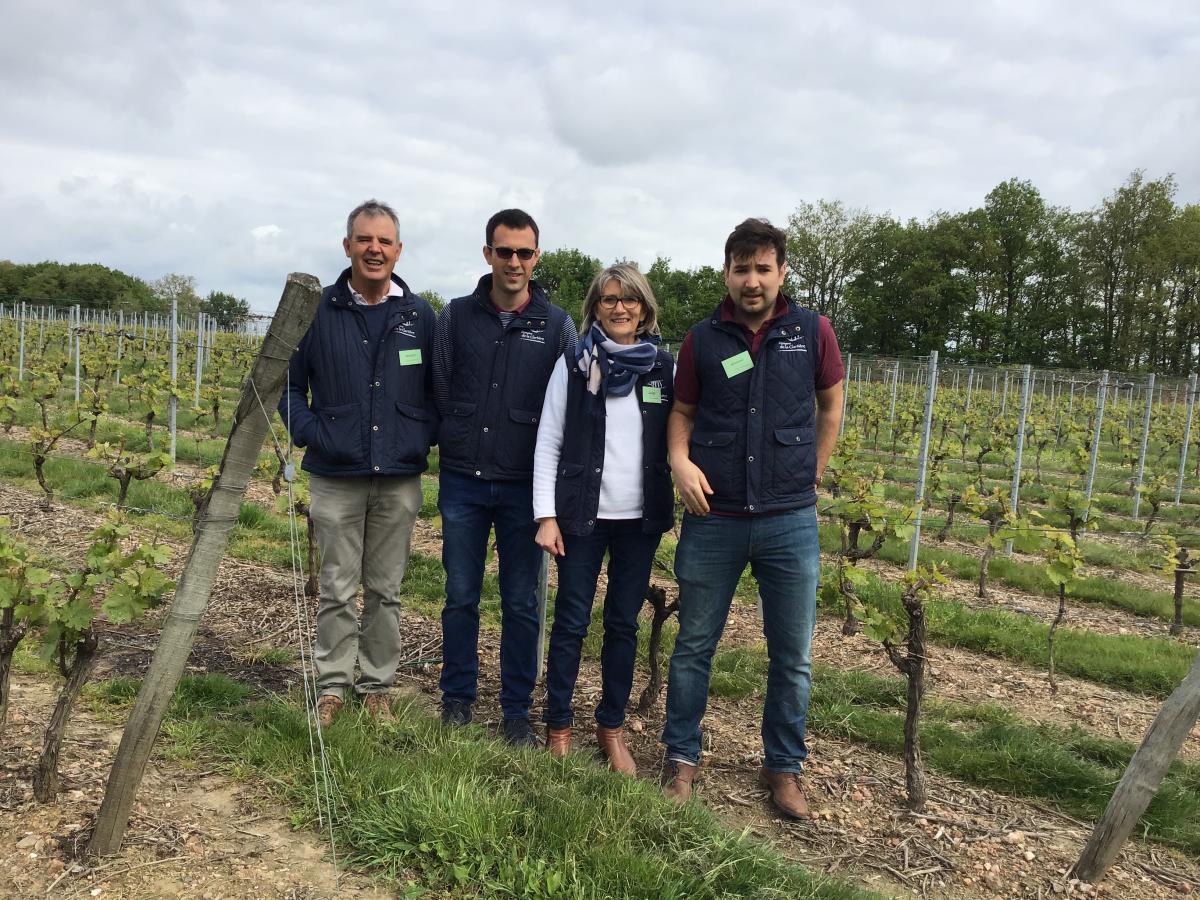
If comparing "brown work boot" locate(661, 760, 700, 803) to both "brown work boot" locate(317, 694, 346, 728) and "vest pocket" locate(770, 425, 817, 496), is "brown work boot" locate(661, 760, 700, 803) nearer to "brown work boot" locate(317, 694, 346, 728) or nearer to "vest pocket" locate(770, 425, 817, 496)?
"vest pocket" locate(770, 425, 817, 496)

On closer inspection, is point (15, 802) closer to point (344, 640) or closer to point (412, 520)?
point (344, 640)

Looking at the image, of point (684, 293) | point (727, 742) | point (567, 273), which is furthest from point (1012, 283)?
point (727, 742)

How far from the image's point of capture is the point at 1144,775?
257 cm

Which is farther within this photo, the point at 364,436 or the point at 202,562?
the point at 364,436

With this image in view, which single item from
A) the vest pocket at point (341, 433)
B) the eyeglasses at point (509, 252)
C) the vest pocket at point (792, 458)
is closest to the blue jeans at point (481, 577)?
the vest pocket at point (341, 433)

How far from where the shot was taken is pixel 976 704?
167 inches

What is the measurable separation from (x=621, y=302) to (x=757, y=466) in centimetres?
76

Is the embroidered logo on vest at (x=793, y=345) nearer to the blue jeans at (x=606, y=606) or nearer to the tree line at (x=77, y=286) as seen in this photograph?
the blue jeans at (x=606, y=606)

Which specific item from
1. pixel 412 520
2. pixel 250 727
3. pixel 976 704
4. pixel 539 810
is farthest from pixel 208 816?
pixel 976 704

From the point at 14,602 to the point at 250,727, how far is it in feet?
3.14

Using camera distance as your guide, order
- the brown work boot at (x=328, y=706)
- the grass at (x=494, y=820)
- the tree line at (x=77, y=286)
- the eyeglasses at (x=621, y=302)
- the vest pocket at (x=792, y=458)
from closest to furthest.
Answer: the grass at (x=494, y=820) → the vest pocket at (x=792, y=458) → the eyeglasses at (x=621, y=302) → the brown work boot at (x=328, y=706) → the tree line at (x=77, y=286)

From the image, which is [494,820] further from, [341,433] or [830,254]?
[830,254]

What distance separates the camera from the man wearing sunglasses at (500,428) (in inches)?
119

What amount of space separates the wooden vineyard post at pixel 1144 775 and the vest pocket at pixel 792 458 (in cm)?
135
